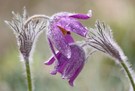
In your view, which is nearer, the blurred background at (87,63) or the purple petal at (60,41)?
the purple petal at (60,41)

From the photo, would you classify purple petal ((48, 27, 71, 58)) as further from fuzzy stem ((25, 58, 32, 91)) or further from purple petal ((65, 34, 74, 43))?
fuzzy stem ((25, 58, 32, 91))

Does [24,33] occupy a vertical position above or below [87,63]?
below

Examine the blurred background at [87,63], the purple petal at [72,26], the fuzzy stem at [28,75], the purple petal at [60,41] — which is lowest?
the fuzzy stem at [28,75]

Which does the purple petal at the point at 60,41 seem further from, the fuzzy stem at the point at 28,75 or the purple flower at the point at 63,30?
the fuzzy stem at the point at 28,75

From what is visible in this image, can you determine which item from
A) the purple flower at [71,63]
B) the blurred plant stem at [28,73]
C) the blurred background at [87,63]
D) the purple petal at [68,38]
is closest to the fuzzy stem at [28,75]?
the blurred plant stem at [28,73]

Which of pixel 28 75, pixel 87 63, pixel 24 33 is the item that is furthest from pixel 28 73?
pixel 87 63

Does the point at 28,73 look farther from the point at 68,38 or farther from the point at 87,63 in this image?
the point at 87,63
